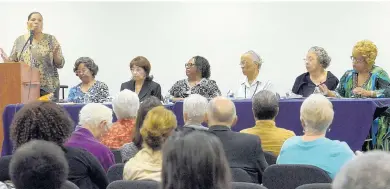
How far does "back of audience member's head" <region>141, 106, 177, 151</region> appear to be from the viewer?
326 cm

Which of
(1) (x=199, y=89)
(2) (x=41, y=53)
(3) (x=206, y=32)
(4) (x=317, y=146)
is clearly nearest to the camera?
(4) (x=317, y=146)

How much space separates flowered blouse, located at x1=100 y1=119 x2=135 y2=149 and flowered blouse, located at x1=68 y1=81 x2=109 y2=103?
5.42ft

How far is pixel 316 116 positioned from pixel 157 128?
0.91 metres

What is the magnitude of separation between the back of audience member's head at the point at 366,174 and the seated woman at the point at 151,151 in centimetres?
154

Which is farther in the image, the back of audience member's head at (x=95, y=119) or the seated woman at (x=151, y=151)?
the back of audience member's head at (x=95, y=119)

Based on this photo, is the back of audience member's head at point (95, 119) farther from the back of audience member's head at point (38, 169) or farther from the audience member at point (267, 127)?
the back of audience member's head at point (38, 169)

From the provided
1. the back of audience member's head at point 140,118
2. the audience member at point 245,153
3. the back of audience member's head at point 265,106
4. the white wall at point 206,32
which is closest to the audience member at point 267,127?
the back of audience member's head at point 265,106

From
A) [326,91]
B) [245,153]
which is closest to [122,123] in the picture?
[245,153]

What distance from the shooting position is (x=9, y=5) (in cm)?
850

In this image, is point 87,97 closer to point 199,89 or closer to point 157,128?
point 199,89

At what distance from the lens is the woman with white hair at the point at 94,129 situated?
149 inches

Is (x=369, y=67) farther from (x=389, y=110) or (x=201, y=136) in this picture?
(x=201, y=136)

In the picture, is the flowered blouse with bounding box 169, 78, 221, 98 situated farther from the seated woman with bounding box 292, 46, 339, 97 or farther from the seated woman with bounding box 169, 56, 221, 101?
the seated woman with bounding box 292, 46, 339, 97

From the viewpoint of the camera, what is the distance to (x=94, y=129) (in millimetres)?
4105
